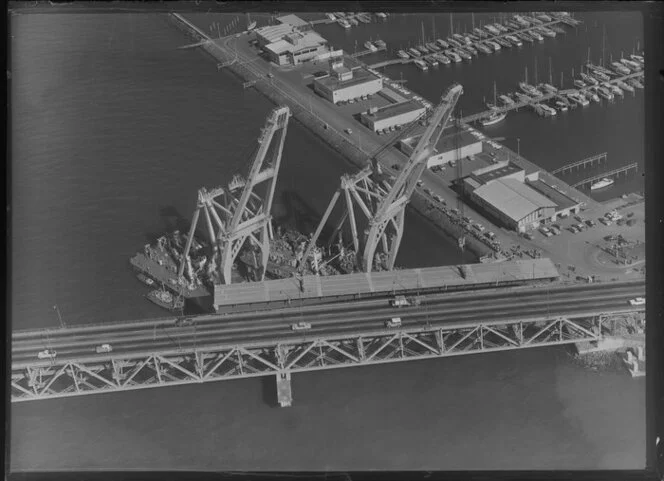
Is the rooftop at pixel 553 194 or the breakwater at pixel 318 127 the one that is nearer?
the breakwater at pixel 318 127

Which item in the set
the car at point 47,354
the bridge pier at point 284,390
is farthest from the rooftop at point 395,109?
the car at point 47,354

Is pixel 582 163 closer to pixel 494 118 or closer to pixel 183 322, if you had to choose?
pixel 494 118

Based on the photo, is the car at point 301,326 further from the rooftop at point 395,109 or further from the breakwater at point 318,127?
the rooftop at point 395,109

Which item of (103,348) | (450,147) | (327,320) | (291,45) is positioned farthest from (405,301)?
(291,45)

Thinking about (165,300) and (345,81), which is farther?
(345,81)

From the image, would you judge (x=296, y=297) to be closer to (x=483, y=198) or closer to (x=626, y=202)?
(x=483, y=198)

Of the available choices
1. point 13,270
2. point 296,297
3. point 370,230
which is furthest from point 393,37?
point 13,270

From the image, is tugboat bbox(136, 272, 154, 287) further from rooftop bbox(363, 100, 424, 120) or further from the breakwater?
rooftop bbox(363, 100, 424, 120)
